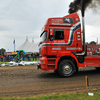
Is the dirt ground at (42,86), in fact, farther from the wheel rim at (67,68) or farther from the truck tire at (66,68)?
the wheel rim at (67,68)

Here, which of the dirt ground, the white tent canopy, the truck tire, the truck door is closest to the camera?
the dirt ground

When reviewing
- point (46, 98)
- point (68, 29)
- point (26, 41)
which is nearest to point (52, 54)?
point (68, 29)

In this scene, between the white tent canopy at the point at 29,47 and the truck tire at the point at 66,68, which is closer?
the truck tire at the point at 66,68

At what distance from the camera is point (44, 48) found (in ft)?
22.6

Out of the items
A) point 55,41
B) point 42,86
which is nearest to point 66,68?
point 55,41

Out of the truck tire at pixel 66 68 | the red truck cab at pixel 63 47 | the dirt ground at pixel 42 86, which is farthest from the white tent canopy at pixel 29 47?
the dirt ground at pixel 42 86

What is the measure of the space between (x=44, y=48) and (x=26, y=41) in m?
44.9

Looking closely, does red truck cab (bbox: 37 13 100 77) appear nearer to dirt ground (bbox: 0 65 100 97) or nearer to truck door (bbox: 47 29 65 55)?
truck door (bbox: 47 29 65 55)

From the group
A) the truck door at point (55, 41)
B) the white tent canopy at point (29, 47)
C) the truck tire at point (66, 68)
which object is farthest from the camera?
the white tent canopy at point (29, 47)

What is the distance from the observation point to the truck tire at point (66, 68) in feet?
22.9

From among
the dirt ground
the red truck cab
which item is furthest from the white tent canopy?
the dirt ground

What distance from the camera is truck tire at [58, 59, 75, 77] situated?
698cm

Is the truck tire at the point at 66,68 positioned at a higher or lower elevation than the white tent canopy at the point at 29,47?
lower

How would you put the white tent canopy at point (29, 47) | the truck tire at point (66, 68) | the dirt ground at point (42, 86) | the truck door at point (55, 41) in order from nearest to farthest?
the dirt ground at point (42, 86) → the truck door at point (55, 41) → the truck tire at point (66, 68) → the white tent canopy at point (29, 47)
